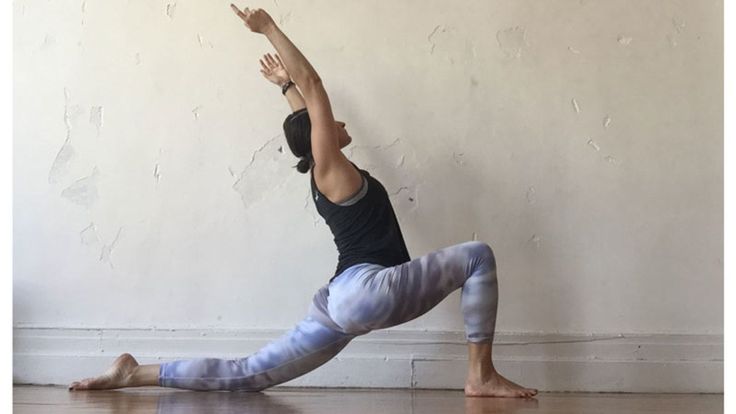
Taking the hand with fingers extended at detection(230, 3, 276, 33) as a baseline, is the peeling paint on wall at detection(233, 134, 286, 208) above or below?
below

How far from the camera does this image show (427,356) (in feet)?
9.65

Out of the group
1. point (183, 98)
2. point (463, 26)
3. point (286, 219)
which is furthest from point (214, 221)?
point (463, 26)

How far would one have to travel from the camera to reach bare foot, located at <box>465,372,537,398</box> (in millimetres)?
2576

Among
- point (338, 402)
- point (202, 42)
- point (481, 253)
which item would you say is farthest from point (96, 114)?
point (481, 253)

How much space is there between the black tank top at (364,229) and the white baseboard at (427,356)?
0.47 meters

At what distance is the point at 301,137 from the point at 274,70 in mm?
354

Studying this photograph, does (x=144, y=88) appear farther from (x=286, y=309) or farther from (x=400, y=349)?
(x=400, y=349)

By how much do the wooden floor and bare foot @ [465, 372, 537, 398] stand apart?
0.04 m

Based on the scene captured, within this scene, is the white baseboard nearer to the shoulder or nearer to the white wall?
the white wall

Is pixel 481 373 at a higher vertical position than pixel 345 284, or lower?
lower

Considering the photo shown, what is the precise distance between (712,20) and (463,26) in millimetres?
883

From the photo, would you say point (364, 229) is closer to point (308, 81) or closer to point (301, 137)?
point (301, 137)

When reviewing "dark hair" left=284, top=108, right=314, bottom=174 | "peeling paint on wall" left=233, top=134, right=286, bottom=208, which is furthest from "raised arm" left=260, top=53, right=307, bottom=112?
"peeling paint on wall" left=233, top=134, right=286, bottom=208

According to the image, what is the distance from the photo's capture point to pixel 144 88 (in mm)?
3072
